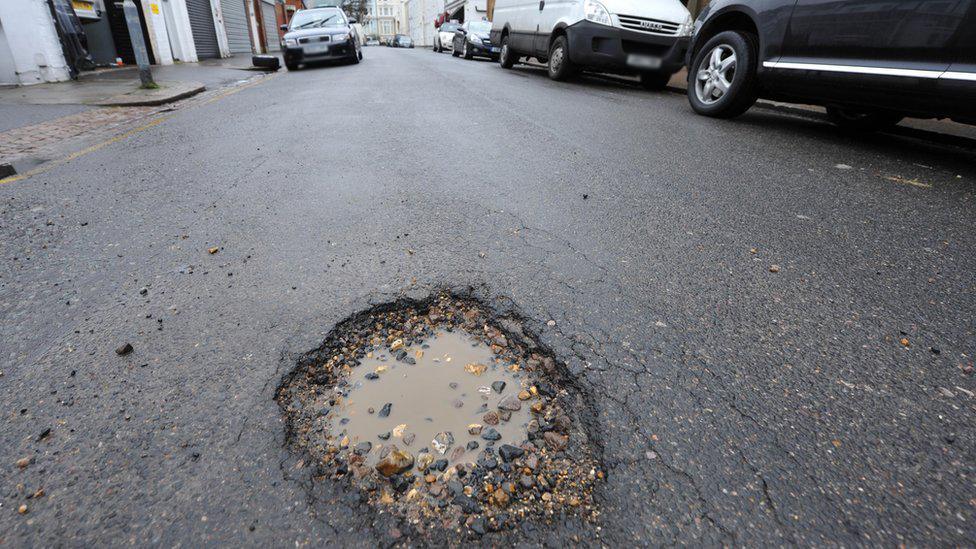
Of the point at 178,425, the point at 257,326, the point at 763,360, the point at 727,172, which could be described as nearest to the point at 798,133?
the point at 727,172

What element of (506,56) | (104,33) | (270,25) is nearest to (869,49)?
(506,56)

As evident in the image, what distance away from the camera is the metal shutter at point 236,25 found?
61.7ft

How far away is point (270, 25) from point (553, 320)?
104 feet

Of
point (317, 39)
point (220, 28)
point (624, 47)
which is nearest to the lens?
point (624, 47)

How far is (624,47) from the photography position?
8.39 m

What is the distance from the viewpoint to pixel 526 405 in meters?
1.61

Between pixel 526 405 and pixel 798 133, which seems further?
pixel 798 133

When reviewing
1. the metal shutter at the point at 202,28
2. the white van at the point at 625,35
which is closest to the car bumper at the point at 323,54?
the metal shutter at the point at 202,28

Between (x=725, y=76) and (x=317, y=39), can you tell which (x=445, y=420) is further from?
(x=317, y=39)

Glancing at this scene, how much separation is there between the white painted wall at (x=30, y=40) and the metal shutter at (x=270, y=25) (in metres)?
18.8

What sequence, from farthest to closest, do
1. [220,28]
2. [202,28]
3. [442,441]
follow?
[220,28], [202,28], [442,441]

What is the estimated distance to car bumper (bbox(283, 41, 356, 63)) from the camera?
13.6 metres

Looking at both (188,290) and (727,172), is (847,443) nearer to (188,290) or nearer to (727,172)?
(188,290)

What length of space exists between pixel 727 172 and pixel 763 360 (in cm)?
258
